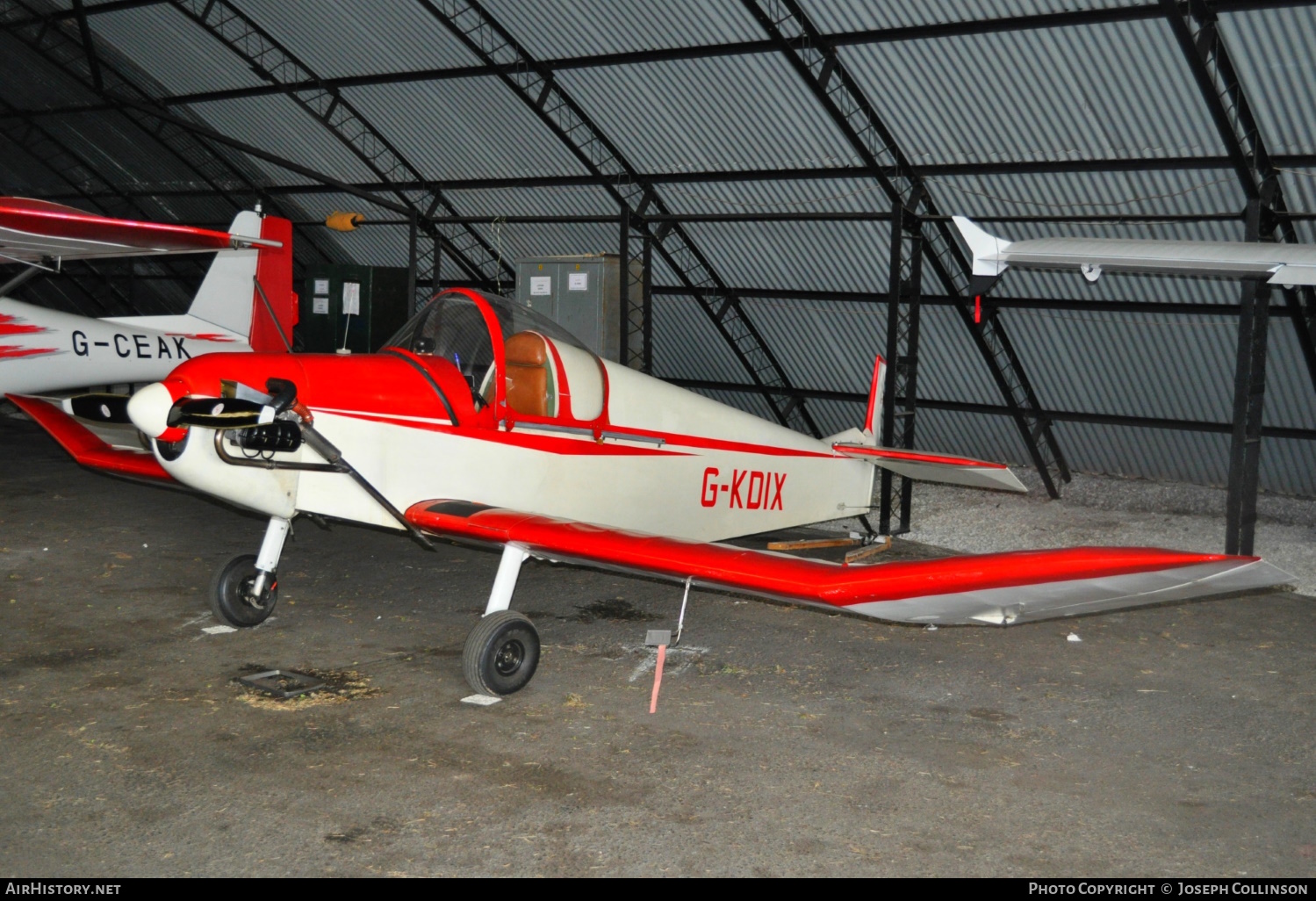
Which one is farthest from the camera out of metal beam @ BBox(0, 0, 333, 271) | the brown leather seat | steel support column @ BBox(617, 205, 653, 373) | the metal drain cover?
metal beam @ BBox(0, 0, 333, 271)

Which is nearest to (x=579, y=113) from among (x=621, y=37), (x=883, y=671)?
(x=621, y=37)

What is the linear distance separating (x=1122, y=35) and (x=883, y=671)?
19.8ft

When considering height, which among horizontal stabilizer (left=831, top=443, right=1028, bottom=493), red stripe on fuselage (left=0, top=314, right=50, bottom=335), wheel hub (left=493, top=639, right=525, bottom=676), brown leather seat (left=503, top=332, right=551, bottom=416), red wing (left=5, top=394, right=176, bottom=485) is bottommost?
wheel hub (left=493, top=639, right=525, bottom=676)

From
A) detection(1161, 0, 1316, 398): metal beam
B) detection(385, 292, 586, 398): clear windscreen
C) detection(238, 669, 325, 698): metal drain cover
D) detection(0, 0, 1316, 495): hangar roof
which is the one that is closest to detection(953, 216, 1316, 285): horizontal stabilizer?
detection(1161, 0, 1316, 398): metal beam

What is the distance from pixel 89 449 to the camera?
7.96 metres

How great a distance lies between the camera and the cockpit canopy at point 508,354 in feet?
22.5

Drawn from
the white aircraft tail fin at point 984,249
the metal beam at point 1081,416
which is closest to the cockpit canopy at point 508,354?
the white aircraft tail fin at point 984,249

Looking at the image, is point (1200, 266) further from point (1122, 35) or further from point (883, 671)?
point (883, 671)

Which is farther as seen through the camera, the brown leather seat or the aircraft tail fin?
the aircraft tail fin

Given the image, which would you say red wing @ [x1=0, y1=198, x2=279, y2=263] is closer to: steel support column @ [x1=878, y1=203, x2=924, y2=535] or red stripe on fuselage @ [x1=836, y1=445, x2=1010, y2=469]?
red stripe on fuselage @ [x1=836, y1=445, x2=1010, y2=469]

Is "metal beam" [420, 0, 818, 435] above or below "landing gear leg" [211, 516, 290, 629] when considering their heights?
above

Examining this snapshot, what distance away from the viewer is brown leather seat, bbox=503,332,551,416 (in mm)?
7066

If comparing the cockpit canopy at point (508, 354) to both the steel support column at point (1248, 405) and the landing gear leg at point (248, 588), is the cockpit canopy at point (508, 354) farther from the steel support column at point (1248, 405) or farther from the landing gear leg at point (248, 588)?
the steel support column at point (1248, 405)

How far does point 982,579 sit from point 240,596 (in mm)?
4634
